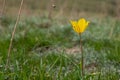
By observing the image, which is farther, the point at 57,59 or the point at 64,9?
the point at 64,9

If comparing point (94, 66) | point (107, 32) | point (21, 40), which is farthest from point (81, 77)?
point (107, 32)

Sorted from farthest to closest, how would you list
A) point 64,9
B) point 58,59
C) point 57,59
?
point 64,9 < point 58,59 < point 57,59

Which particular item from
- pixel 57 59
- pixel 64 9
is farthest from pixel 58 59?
pixel 64 9

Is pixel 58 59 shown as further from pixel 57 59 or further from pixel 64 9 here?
pixel 64 9

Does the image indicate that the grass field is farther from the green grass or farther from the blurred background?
the blurred background

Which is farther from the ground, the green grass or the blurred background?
the blurred background

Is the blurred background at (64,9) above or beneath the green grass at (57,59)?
above

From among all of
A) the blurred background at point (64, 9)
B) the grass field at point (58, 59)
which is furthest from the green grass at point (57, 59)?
the blurred background at point (64, 9)

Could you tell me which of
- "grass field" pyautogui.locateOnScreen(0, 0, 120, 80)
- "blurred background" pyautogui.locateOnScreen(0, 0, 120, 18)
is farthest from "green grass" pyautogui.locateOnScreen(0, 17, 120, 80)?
"blurred background" pyautogui.locateOnScreen(0, 0, 120, 18)

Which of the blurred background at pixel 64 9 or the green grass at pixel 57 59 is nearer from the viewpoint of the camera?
the green grass at pixel 57 59

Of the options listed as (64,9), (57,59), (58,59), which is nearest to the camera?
(57,59)

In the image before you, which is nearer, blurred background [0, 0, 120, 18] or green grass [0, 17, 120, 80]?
green grass [0, 17, 120, 80]

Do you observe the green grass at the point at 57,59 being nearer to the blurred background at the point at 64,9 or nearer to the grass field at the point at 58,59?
the grass field at the point at 58,59
